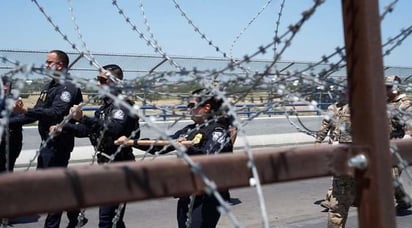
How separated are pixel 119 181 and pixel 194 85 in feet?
2.01

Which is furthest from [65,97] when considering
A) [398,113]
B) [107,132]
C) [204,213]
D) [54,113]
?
[398,113]

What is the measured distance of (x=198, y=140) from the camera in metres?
4.38

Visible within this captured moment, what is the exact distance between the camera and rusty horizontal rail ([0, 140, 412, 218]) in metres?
1.42

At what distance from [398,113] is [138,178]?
1.16 m

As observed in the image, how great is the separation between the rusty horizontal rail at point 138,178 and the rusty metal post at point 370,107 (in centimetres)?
6

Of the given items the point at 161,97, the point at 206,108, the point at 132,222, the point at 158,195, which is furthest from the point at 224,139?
the point at 132,222

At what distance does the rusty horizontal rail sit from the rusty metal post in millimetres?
59

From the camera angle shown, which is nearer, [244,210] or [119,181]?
[119,181]

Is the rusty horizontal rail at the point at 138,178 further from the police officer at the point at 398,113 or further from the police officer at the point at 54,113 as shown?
the police officer at the point at 54,113

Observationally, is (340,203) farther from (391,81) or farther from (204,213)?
(391,81)

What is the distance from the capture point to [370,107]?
6.17 ft

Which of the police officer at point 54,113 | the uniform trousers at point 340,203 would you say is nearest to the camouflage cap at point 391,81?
the uniform trousers at point 340,203

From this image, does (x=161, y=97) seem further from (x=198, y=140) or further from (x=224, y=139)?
(x=198, y=140)

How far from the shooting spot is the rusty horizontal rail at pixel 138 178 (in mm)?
1421
